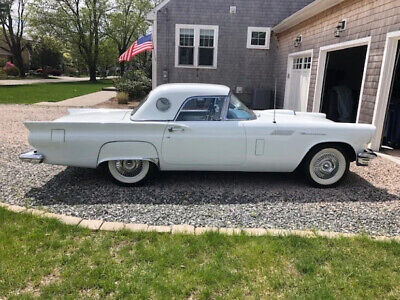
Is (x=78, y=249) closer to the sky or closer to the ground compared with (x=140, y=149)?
closer to the ground

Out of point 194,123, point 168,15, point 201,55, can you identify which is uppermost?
point 168,15

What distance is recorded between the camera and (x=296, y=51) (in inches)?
456

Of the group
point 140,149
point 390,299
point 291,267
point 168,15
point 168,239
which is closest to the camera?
point 390,299

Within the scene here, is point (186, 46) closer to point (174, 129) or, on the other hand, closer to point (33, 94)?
point (174, 129)

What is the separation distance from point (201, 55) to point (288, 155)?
10.5 m

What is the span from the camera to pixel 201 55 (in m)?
13.9

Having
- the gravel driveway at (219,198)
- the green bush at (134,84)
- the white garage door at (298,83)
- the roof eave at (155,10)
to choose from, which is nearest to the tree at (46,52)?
the green bush at (134,84)

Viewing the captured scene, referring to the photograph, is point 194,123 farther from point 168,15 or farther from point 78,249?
point 168,15

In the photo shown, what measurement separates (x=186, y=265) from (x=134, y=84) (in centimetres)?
1537

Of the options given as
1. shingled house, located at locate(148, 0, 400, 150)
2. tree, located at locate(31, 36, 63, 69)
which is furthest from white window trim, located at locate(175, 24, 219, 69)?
tree, located at locate(31, 36, 63, 69)

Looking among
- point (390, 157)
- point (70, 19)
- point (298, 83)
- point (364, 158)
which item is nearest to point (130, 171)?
point (364, 158)

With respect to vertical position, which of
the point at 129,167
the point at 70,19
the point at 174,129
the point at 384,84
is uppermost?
the point at 70,19

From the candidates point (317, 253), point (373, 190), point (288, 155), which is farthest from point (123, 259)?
point (373, 190)

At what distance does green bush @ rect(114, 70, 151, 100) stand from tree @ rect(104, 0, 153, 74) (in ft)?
76.8
